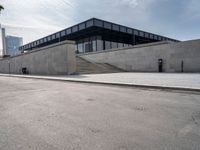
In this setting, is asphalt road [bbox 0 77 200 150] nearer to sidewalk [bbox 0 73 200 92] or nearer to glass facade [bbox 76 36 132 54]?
sidewalk [bbox 0 73 200 92]

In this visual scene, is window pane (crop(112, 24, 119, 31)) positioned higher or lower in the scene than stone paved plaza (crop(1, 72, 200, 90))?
higher

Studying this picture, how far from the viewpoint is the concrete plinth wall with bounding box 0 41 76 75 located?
1884 centimetres

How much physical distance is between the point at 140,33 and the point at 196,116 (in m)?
35.3

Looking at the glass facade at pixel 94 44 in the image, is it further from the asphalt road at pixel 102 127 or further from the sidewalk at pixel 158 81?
the asphalt road at pixel 102 127

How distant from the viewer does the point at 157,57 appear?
2028 cm

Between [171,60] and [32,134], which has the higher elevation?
[171,60]

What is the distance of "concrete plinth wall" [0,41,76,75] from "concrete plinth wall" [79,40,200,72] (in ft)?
27.8

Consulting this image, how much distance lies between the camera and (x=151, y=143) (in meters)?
2.90

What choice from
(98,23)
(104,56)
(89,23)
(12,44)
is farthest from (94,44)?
(12,44)

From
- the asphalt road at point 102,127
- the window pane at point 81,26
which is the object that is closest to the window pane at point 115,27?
the window pane at point 81,26

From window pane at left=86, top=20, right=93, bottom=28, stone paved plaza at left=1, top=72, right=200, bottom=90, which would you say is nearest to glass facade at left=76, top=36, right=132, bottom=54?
window pane at left=86, top=20, right=93, bottom=28

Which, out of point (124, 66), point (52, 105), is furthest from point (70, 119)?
point (124, 66)

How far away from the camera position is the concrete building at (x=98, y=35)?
3031 centimetres

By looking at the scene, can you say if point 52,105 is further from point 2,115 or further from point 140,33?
point 140,33
